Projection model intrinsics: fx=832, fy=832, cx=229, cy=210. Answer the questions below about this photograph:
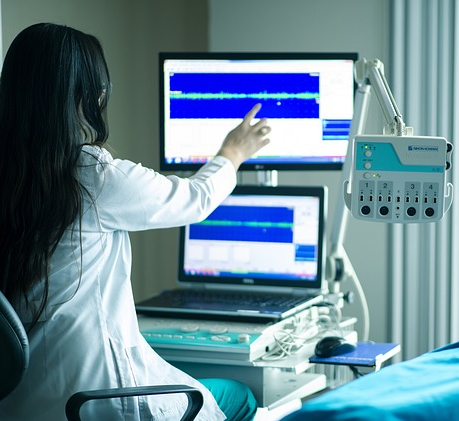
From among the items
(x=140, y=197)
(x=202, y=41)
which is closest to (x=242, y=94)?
(x=140, y=197)

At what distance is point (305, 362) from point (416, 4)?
1.72m

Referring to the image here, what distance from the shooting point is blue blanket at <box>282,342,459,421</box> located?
1204mm

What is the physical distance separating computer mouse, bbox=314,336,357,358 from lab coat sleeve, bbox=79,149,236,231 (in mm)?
450

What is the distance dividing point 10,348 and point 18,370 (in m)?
0.05

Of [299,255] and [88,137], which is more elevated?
[88,137]

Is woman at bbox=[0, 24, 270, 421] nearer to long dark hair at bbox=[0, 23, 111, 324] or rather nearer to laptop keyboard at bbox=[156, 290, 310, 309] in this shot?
long dark hair at bbox=[0, 23, 111, 324]

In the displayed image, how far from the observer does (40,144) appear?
1706mm

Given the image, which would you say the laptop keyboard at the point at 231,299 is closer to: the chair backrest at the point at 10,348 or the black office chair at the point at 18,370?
the black office chair at the point at 18,370

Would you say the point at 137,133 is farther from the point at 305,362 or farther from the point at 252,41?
the point at 305,362

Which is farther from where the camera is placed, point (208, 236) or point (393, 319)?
point (393, 319)

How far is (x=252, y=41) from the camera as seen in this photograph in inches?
138

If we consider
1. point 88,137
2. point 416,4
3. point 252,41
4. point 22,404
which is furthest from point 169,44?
point 22,404

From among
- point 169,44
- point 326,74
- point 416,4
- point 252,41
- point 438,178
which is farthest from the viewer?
point 169,44

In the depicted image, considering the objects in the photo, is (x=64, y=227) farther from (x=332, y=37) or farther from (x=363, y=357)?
(x=332, y=37)
